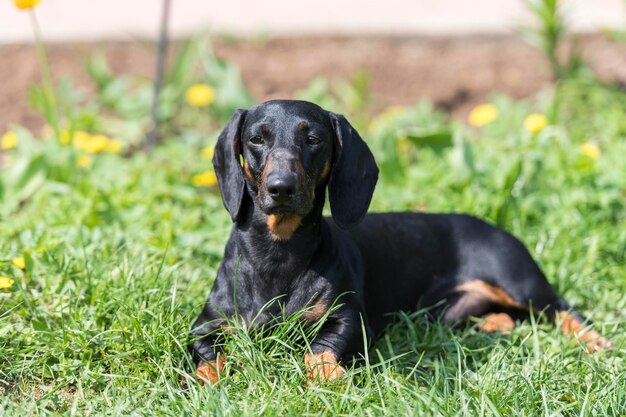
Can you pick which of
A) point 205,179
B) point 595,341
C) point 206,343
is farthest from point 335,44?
point 206,343

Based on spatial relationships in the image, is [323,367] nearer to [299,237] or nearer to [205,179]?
[299,237]

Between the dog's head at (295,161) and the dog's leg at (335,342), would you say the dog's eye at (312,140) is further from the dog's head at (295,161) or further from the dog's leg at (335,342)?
the dog's leg at (335,342)

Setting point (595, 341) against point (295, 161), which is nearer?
point (295, 161)

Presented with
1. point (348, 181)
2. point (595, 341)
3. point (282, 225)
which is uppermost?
point (348, 181)

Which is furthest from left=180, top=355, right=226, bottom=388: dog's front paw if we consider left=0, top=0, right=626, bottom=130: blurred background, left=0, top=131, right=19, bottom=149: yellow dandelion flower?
left=0, top=0, right=626, bottom=130: blurred background

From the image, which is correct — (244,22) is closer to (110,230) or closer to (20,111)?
(20,111)

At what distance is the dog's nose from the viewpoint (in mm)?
3121

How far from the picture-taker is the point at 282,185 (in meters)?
3.12

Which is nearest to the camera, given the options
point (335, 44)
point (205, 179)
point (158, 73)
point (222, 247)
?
point (222, 247)

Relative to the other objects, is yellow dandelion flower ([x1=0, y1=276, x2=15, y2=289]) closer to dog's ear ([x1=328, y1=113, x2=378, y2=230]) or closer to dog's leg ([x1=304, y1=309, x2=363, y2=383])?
dog's leg ([x1=304, y1=309, x2=363, y2=383])

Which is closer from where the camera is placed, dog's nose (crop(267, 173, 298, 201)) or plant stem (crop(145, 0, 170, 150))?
dog's nose (crop(267, 173, 298, 201))

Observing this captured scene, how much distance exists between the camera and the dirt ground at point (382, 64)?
7164mm

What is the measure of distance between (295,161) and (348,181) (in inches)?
14.9

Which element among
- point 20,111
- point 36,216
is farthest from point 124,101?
point 36,216
